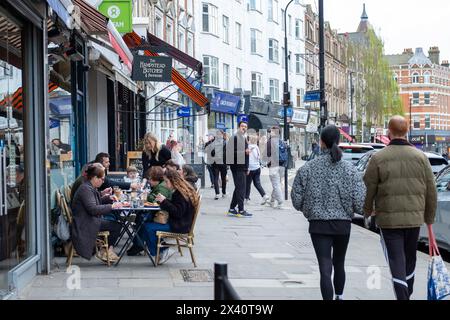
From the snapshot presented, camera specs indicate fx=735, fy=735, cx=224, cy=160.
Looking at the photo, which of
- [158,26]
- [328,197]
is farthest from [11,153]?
[158,26]

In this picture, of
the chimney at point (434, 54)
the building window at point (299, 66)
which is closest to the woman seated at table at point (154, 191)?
the building window at point (299, 66)

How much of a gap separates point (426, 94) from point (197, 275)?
388 feet

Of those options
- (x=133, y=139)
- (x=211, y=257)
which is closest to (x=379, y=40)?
(x=133, y=139)

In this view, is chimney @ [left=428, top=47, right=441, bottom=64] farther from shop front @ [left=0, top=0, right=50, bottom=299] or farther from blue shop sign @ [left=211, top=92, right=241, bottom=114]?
shop front @ [left=0, top=0, right=50, bottom=299]

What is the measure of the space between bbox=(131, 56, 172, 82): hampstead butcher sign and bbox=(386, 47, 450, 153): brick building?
348 feet

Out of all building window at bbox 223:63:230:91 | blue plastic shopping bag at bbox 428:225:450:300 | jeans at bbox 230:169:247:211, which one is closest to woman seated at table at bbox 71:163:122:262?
blue plastic shopping bag at bbox 428:225:450:300

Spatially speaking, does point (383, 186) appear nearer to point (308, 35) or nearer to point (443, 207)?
point (443, 207)

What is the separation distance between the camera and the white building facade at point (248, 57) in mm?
41969

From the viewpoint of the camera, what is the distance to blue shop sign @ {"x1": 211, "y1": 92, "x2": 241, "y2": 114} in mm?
42469

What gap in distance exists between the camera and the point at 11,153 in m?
7.56

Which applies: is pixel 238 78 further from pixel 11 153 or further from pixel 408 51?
pixel 408 51

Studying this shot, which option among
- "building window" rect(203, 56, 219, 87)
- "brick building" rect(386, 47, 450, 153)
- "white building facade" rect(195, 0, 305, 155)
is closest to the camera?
"building window" rect(203, 56, 219, 87)

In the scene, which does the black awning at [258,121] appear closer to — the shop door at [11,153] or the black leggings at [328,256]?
the shop door at [11,153]
